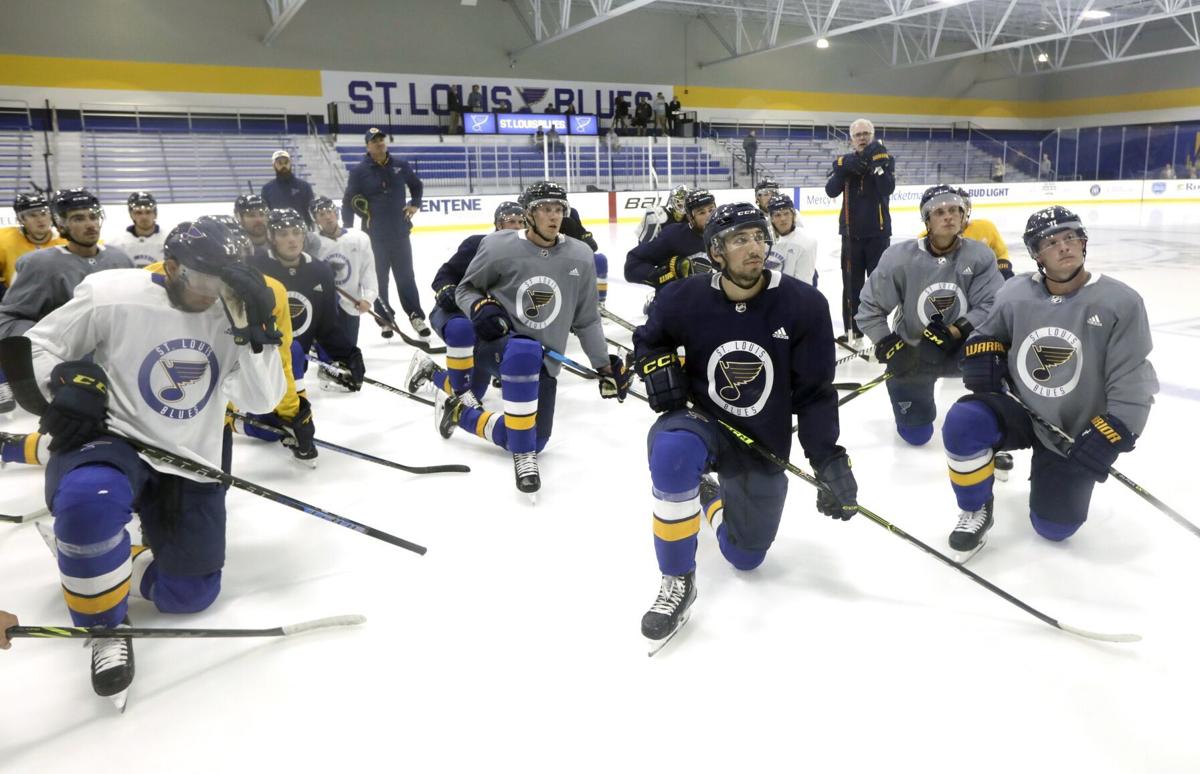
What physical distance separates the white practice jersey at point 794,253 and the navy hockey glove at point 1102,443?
297cm

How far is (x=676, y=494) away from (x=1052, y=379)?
1307 mm

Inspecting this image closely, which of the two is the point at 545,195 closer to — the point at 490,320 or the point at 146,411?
the point at 490,320

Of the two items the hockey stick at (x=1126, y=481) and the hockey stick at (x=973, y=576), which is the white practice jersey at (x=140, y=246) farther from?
the hockey stick at (x=1126, y=481)

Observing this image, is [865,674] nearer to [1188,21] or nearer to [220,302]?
[220,302]

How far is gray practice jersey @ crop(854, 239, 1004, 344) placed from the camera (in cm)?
347

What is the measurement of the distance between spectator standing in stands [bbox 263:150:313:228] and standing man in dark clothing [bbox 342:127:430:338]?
0.30 meters

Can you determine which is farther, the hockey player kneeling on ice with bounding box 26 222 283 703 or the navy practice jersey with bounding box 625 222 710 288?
the navy practice jersey with bounding box 625 222 710 288

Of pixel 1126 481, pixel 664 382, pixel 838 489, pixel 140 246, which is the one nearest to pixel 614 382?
pixel 664 382

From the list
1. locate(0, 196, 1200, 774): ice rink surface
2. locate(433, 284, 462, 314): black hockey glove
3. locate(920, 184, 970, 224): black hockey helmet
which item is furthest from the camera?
locate(433, 284, 462, 314): black hockey glove

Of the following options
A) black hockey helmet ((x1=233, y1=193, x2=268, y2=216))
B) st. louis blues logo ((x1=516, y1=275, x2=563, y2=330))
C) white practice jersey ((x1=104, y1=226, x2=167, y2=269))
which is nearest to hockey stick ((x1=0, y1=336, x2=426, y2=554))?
st. louis blues logo ((x1=516, y1=275, x2=563, y2=330))

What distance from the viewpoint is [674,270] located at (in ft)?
15.1

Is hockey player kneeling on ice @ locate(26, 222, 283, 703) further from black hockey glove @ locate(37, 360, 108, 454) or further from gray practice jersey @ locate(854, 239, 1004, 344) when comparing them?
gray practice jersey @ locate(854, 239, 1004, 344)

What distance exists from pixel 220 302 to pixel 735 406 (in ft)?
4.78

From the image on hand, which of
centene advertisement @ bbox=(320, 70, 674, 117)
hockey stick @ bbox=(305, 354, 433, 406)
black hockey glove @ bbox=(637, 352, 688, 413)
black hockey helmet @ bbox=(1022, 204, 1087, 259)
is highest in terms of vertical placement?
centene advertisement @ bbox=(320, 70, 674, 117)
